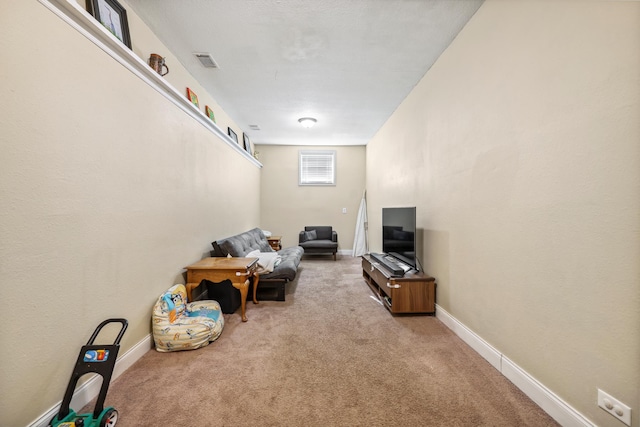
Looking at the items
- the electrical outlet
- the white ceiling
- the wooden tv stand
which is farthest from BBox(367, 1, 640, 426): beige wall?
the white ceiling

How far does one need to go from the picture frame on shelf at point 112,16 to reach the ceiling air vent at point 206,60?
71 centimetres

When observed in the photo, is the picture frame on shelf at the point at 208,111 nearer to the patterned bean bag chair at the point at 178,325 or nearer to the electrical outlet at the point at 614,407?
the patterned bean bag chair at the point at 178,325

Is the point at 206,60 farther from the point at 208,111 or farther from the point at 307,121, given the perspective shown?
the point at 307,121

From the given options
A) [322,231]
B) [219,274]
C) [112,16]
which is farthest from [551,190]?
[322,231]

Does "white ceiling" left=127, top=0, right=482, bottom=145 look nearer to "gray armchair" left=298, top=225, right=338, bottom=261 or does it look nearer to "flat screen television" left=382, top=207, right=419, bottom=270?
"flat screen television" left=382, top=207, right=419, bottom=270

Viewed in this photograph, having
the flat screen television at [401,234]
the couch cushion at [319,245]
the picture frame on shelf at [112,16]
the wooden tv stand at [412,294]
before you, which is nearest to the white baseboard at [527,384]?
the wooden tv stand at [412,294]

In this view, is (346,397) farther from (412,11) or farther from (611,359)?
(412,11)

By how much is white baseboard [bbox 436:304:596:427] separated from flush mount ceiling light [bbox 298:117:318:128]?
365 centimetres

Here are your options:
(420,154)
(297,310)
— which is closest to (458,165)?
(420,154)

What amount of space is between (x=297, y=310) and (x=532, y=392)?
2055mm

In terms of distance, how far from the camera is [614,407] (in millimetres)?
1056

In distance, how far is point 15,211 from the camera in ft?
3.58

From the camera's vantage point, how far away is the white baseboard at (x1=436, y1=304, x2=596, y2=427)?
123 centimetres

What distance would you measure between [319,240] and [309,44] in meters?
4.13
